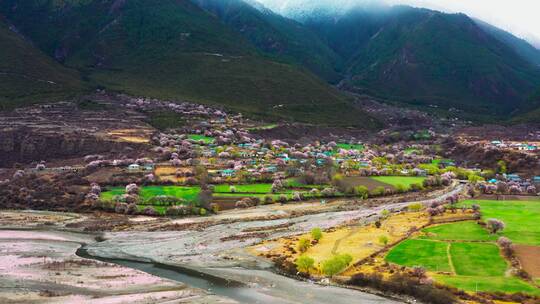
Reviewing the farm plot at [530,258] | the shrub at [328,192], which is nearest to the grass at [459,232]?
the farm plot at [530,258]

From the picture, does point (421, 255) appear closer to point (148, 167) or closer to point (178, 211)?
point (178, 211)

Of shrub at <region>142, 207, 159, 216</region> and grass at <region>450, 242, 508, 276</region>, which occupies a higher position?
grass at <region>450, 242, 508, 276</region>

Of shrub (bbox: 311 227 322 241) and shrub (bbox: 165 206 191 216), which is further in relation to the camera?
shrub (bbox: 165 206 191 216)

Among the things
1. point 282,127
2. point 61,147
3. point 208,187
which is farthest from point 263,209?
point 282,127

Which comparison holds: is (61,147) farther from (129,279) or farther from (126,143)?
(129,279)

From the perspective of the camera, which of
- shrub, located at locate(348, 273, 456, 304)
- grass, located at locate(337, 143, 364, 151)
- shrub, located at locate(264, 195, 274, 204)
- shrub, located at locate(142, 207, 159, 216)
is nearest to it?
shrub, located at locate(348, 273, 456, 304)

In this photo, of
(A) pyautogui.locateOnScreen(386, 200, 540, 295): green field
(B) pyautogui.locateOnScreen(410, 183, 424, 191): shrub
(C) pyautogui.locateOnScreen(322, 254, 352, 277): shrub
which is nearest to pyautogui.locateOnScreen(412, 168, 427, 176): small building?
(B) pyautogui.locateOnScreen(410, 183, 424, 191): shrub

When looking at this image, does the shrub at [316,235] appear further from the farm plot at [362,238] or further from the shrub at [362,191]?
the shrub at [362,191]

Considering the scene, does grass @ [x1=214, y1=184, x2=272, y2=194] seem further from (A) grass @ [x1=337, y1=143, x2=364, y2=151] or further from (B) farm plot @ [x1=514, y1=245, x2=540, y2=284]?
(A) grass @ [x1=337, y1=143, x2=364, y2=151]
